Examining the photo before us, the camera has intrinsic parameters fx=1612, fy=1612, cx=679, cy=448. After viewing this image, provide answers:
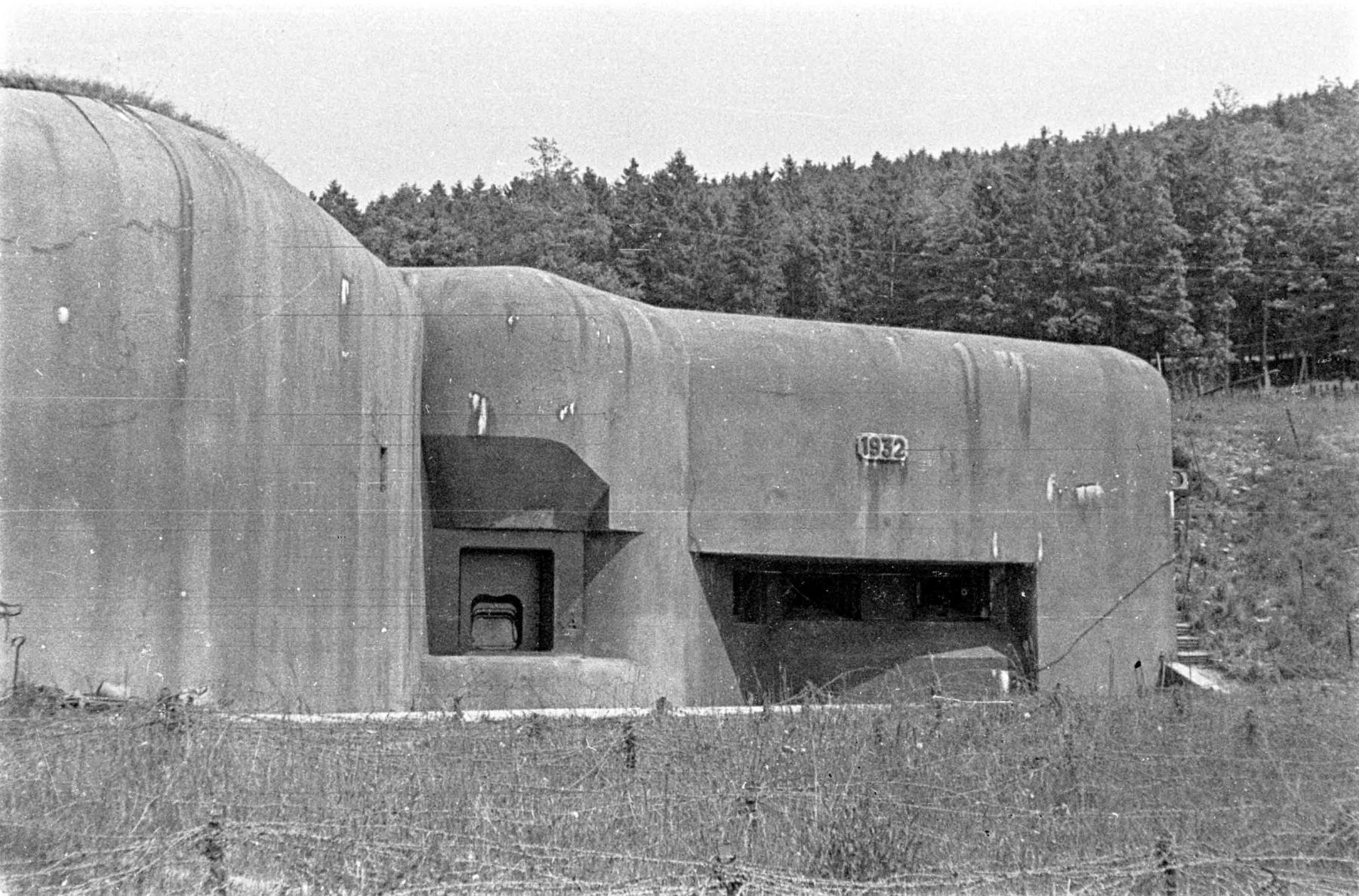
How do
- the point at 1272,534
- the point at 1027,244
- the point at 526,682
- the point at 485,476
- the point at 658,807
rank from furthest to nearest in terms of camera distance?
the point at 1027,244
the point at 1272,534
the point at 485,476
the point at 526,682
the point at 658,807

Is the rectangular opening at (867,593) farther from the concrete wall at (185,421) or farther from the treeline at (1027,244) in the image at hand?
the treeline at (1027,244)

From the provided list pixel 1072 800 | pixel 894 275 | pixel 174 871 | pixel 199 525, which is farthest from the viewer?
pixel 894 275

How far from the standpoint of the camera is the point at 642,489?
15.5 metres

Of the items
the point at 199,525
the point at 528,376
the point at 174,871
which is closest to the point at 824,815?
the point at 174,871

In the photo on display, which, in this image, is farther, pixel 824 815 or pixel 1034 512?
pixel 1034 512

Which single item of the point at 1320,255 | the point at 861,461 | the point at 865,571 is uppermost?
the point at 1320,255

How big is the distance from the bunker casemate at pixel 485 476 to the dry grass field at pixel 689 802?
1.62m

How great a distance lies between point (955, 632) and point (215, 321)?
31.1ft

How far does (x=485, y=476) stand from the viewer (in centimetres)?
1498

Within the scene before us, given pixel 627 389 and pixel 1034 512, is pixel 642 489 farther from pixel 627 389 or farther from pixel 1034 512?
pixel 1034 512

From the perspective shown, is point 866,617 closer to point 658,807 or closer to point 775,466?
point 775,466

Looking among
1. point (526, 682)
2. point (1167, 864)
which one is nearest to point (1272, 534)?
point (526, 682)

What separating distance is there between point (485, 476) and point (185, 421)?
3.80 meters

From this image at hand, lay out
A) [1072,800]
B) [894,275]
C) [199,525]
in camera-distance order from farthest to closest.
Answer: [894,275], [199,525], [1072,800]
